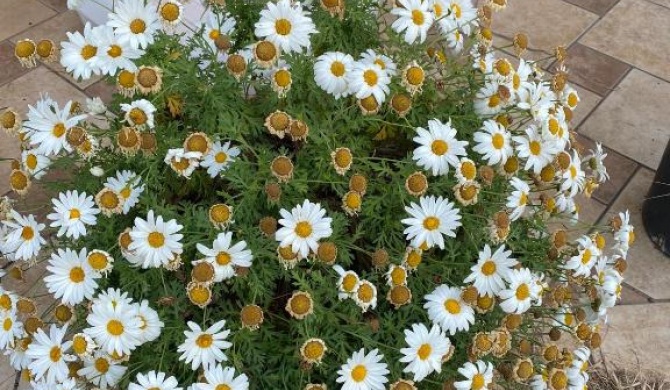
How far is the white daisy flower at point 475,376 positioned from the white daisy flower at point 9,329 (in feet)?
3.79

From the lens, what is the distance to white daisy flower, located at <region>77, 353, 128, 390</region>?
164 centimetres

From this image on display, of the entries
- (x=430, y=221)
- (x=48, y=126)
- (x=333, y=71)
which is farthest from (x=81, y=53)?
(x=430, y=221)

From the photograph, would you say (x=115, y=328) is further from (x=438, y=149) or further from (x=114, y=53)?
(x=438, y=149)

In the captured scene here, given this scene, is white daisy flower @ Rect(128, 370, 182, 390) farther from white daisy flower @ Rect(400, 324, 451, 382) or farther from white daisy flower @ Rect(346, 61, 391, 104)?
white daisy flower @ Rect(346, 61, 391, 104)

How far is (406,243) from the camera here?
1.86 metres

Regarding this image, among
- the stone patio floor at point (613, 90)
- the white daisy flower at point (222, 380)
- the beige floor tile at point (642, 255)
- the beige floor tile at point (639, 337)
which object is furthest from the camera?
the beige floor tile at point (642, 255)

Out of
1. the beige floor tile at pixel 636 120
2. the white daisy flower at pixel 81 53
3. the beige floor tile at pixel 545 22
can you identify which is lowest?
Result: the beige floor tile at pixel 636 120

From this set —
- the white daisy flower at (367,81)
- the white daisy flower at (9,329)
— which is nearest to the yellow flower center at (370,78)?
the white daisy flower at (367,81)

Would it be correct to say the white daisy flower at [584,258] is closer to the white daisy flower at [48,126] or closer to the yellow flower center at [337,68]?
the yellow flower center at [337,68]

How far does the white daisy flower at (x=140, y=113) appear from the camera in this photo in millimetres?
1619

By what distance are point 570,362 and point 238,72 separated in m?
1.20

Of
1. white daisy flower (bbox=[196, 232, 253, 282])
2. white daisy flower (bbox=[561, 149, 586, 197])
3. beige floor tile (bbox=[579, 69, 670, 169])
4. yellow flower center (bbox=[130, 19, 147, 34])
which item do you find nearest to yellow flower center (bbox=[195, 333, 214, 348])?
white daisy flower (bbox=[196, 232, 253, 282])

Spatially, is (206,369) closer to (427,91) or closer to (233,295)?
(233,295)

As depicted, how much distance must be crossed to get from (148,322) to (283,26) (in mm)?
786
